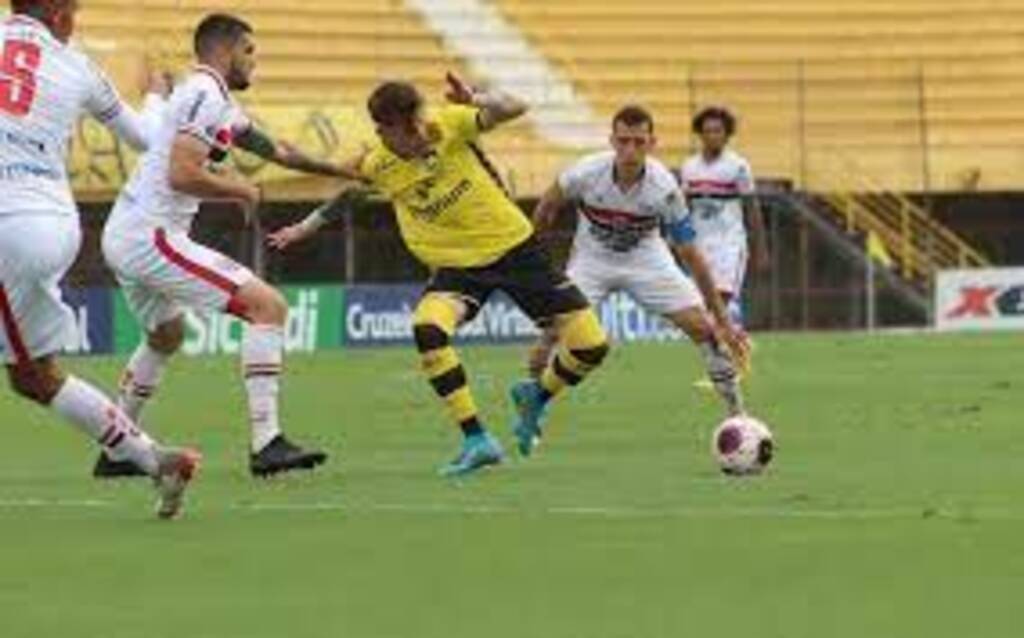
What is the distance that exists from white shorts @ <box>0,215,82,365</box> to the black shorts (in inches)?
136

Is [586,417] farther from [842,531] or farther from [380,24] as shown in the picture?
[380,24]

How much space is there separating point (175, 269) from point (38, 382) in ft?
8.71

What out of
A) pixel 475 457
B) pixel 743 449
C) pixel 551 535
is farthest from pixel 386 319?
pixel 551 535

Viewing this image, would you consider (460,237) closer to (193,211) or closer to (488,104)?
(488,104)

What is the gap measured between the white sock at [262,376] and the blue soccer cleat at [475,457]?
86 cm

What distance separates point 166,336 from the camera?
552 inches

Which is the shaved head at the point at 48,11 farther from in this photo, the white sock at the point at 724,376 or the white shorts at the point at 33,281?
the white sock at the point at 724,376

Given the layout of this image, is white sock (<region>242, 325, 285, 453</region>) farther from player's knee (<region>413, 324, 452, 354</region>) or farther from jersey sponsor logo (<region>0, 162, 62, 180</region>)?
jersey sponsor logo (<region>0, 162, 62, 180</region>)

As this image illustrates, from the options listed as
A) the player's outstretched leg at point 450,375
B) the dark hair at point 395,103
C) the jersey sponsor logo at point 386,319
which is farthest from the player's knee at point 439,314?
the jersey sponsor logo at point 386,319

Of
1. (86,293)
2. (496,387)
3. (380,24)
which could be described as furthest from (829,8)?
(496,387)

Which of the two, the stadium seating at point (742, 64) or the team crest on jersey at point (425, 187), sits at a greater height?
the team crest on jersey at point (425, 187)

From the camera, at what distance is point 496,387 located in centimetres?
2202

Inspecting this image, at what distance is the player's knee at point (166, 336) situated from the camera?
14000 millimetres

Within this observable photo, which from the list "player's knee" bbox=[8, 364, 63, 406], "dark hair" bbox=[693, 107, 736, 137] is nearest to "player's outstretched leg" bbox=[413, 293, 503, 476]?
"player's knee" bbox=[8, 364, 63, 406]
